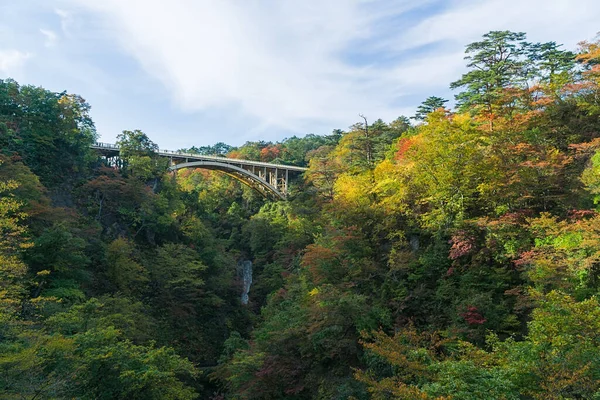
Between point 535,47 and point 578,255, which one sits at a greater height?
point 535,47

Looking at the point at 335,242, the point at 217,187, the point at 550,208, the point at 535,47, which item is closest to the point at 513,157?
the point at 550,208

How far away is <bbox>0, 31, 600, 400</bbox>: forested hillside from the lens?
27.2 ft

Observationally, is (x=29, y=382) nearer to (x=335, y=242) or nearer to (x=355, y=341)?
(x=355, y=341)

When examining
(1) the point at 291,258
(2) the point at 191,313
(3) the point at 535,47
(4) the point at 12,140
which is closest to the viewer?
(4) the point at 12,140

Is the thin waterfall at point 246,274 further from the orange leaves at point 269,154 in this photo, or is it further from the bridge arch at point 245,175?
the orange leaves at point 269,154

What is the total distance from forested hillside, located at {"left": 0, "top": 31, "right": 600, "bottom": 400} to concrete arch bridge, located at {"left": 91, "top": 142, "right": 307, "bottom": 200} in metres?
9.83

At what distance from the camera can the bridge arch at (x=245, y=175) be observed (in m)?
35.3

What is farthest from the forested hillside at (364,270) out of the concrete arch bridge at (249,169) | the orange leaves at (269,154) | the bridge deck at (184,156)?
the orange leaves at (269,154)

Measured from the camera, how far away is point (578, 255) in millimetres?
9328

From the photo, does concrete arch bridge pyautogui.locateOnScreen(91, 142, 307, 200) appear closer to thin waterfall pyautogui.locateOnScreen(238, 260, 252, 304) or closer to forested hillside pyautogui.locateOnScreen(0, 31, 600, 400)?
thin waterfall pyautogui.locateOnScreen(238, 260, 252, 304)

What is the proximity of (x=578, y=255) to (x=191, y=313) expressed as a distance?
1845 cm

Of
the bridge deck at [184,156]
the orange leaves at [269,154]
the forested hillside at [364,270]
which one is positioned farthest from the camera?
the orange leaves at [269,154]

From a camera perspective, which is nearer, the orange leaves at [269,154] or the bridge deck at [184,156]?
the bridge deck at [184,156]

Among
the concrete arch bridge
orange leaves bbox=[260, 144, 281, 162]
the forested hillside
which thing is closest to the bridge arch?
the concrete arch bridge
